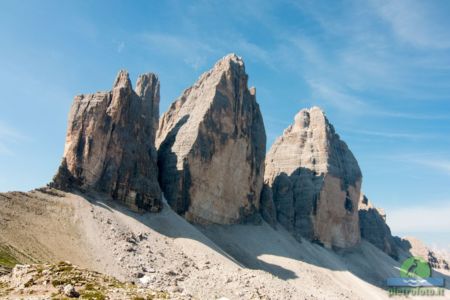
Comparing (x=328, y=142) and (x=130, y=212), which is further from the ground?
(x=328, y=142)

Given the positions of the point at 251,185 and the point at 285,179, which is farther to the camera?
the point at 285,179

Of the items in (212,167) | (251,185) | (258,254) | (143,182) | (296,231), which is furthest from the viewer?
(296,231)

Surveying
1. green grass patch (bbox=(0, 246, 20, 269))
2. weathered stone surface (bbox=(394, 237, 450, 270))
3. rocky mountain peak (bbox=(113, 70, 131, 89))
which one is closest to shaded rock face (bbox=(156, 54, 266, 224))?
rocky mountain peak (bbox=(113, 70, 131, 89))

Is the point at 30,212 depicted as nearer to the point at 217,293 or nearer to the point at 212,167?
the point at 217,293

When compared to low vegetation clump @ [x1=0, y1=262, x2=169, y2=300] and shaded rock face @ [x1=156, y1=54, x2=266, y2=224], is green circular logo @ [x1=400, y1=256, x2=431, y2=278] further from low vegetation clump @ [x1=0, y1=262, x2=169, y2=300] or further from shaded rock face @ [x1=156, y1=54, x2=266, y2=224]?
low vegetation clump @ [x1=0, y1=262, x2=169, y2=300]

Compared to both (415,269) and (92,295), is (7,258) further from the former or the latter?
(415,269)

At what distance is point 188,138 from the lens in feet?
326

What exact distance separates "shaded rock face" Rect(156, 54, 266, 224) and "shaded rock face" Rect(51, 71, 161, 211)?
25.9 ft

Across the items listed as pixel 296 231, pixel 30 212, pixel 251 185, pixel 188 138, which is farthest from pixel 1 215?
pixel 296 231

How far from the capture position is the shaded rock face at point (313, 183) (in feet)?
419

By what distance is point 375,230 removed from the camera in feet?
527

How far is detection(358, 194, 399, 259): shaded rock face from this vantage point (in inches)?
6245

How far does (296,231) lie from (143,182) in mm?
53099

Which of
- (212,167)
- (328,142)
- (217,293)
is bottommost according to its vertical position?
(217,293)
